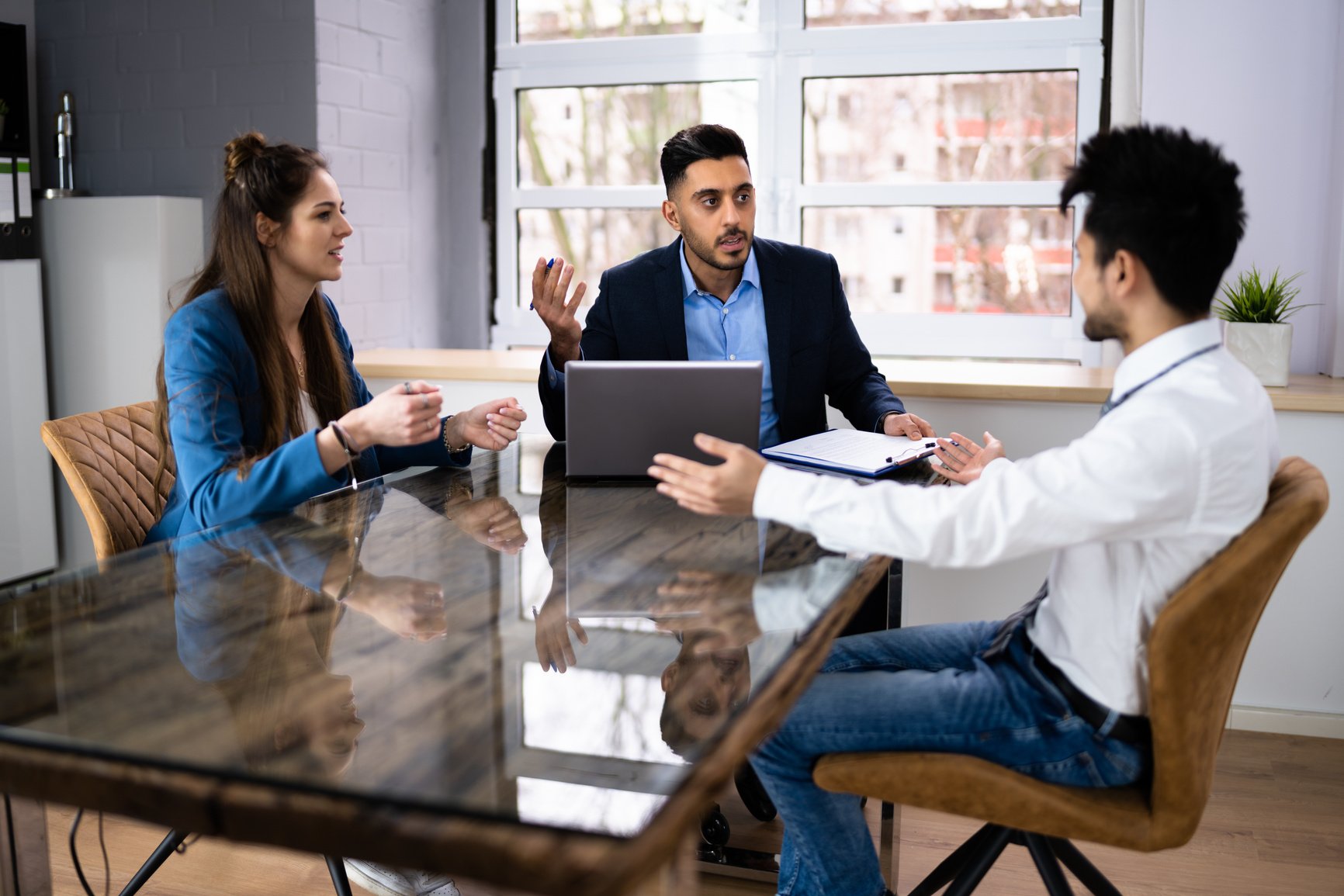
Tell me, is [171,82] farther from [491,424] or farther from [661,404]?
[661,404]

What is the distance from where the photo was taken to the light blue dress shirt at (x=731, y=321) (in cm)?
268

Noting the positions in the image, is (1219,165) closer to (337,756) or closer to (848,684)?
(848,684)

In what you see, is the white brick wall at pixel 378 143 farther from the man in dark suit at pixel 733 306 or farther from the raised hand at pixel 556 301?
the raised hand at pixel 556 301

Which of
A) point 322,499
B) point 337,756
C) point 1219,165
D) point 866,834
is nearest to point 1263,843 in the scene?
point 866,834

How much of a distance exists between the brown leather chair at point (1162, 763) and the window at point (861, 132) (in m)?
2.40

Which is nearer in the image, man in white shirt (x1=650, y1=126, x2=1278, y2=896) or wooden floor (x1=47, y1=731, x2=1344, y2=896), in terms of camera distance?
man in white shirt (x1=650, y1=126, x2=1278, y2=896)

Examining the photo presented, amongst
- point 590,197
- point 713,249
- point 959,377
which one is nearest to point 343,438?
point 713,249

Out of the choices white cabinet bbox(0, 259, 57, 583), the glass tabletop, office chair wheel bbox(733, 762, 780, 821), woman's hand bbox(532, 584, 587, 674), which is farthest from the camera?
white cabinet bbox(0, 259, 57, 583)

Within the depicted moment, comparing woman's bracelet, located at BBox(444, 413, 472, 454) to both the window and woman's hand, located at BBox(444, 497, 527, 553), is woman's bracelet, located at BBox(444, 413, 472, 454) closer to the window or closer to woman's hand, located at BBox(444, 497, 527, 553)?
woman's hand, located at BBox(444, 497, 527, 553)

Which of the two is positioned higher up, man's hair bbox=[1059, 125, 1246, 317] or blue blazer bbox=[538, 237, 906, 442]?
man's hair bbox=[1059, 125, 1246, 317]

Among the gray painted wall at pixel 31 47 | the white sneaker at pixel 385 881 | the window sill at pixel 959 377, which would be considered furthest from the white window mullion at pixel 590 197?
the white sneaker at pixel 385 881

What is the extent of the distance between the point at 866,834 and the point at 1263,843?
1.20 meters

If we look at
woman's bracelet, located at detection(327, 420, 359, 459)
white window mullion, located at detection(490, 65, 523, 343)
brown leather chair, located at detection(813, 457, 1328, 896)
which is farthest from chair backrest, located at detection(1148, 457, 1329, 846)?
white window mullion, located at detection(490, 65, 523, 343)

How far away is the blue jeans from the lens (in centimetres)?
140
